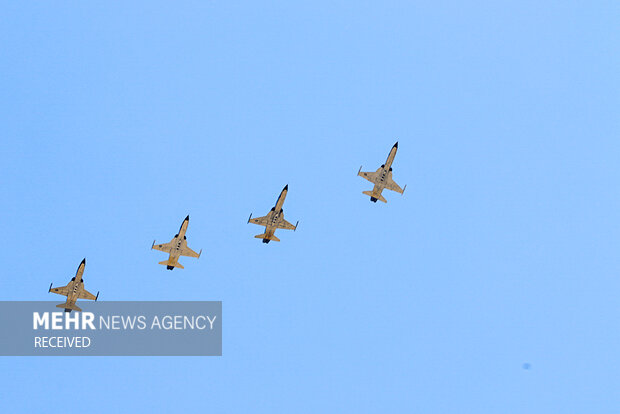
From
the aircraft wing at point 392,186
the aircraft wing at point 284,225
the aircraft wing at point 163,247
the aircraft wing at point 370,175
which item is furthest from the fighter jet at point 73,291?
the aircraft wing at point 392,186

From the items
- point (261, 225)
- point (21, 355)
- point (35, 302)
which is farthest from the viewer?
point (261, 225)

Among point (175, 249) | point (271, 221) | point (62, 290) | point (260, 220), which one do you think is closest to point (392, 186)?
point (271, 221)

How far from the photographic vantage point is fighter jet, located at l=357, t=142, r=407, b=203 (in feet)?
458

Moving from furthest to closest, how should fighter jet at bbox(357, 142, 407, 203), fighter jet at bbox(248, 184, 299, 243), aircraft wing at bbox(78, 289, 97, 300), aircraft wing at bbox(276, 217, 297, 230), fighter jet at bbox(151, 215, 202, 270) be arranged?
fighter jet at bbox(357, 142, 407, 203) < aircraft wing at bbox(276, 217, 297, 230) < aircraft wing at bbox(78, 289, 97, 300) < fighter jet at bbox(248, 184, 299, 243) < fighter jet at bbox(151, 215, 202, 270)

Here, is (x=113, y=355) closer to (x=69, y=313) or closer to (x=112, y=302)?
(x=112, y=302)

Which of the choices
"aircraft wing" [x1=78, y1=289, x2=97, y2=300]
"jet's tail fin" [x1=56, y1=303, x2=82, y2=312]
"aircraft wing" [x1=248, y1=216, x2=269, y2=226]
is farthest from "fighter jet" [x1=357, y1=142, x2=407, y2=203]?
"jet's tail fin" [x1=56, y1=303, x2=82, y2=312]

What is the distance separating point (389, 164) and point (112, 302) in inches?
2229

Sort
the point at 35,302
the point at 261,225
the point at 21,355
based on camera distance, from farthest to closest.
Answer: the point at 261,225
the point at 35,302
the point at 21,355

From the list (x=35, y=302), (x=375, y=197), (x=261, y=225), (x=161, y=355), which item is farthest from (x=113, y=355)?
(x=375, y=197)

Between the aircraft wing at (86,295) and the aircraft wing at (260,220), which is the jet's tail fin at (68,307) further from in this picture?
the aircraft wing at (260,220)

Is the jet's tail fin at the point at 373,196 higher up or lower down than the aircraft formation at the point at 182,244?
higher up

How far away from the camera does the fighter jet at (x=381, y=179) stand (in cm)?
13975

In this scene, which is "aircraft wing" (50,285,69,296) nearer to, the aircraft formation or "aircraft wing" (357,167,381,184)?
the aircraft formation

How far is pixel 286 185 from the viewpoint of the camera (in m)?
133
